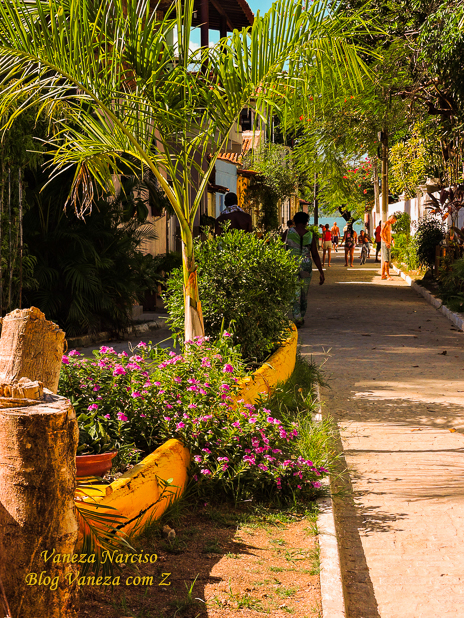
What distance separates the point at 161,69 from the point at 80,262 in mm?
4593

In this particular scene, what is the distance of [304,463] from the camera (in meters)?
4.38

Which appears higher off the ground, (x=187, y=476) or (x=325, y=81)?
(x=325, y=81)

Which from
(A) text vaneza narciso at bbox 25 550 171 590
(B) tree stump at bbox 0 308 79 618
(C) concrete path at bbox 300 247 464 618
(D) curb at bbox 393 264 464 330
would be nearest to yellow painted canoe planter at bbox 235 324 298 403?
(C) concrete path at bbox 300 247 464 618

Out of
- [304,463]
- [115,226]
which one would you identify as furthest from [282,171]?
[304,463]

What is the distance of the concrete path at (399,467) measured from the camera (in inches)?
139

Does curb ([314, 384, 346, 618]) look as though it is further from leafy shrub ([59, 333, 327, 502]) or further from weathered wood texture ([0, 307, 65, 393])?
weathered wood texture ([0, 307, 65, 393])

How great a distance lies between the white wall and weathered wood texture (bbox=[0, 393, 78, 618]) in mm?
23286

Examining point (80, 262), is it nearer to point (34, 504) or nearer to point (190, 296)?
point (190, 296)

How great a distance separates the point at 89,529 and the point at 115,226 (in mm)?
7836

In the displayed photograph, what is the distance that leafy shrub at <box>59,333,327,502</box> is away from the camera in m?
4.22

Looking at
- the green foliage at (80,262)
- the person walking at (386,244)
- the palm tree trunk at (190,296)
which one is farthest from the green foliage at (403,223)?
the palm tree trunk at (190,296)

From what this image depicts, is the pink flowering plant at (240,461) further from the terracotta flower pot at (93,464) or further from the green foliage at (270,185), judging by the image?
the green foliage at (270,185)

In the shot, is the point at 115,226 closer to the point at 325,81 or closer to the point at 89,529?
the point at 325,81

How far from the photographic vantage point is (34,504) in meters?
2.35
